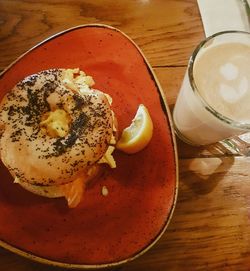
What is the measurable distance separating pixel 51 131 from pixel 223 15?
71cm

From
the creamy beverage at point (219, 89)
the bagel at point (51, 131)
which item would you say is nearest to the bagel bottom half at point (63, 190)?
the bagel at point (51, 131)

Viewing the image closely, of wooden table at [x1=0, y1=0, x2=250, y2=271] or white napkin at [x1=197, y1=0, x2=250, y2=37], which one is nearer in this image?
wooden table at [x1=0, y1=0, x2=250, y2=271]

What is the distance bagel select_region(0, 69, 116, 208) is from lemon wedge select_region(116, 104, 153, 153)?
0.05m

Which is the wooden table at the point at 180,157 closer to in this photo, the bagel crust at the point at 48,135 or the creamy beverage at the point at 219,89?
the creamy beverage at the point at 219,89

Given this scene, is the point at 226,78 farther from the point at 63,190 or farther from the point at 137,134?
the point at 63,190

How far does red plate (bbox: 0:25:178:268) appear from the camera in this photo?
38.8 inches

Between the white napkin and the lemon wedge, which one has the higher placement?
the white napkin

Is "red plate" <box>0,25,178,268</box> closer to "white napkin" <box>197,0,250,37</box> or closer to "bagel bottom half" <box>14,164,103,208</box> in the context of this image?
"bagel bottom half" <box>14,164,103,208</box>

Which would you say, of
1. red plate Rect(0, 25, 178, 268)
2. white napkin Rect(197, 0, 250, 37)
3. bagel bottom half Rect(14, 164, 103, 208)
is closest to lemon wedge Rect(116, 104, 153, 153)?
red plate Rect(0, 25, 178, 268)

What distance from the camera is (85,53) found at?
46.6 inches

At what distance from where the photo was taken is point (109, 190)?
41.7 inches

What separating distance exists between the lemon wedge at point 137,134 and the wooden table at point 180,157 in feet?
0.46

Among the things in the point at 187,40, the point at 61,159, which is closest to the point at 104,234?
the point at 61,159

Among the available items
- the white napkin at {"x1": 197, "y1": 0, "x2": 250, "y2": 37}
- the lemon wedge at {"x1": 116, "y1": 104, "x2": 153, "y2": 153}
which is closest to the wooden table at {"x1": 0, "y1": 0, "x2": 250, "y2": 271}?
the white napkin at {"x1": 197, "y1": 0, "x2": 250, "y2": 37}
